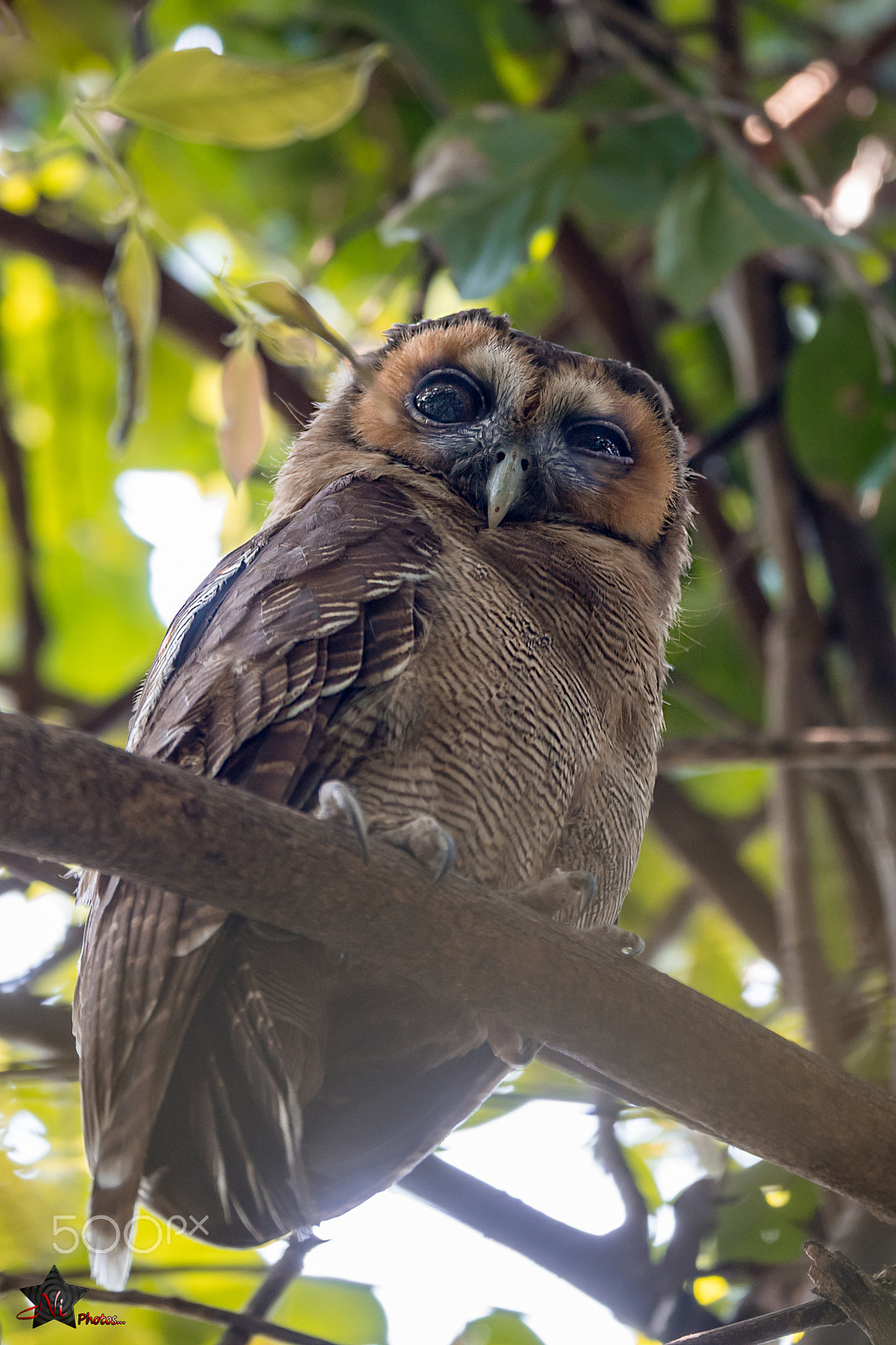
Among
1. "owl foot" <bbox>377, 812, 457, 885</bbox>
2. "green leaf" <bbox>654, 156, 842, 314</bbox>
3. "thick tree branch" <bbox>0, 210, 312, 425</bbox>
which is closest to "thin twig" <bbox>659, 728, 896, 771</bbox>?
"green leaf" <bbox>654, 156, 842, 314</bbox>

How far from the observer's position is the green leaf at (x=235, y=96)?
1532 mm

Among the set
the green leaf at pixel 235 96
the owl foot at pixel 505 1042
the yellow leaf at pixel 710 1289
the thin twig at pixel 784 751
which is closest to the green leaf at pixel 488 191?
the green leaf at pixel 235 96

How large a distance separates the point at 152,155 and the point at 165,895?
260cm

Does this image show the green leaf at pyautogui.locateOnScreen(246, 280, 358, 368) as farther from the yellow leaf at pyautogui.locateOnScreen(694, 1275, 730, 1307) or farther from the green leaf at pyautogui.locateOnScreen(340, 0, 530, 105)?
the green leaf at pyautogui.locateOnScreen(340, 0, 530, 105)

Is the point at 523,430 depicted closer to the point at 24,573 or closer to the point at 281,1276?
the point at 281,1276

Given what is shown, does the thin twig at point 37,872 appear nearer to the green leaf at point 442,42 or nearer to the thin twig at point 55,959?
the thin twig at point 55,959

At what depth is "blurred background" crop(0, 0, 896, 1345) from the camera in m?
1.96

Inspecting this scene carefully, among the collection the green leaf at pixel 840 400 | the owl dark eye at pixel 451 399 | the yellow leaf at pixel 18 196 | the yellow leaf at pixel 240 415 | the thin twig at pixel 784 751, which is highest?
the yellow leaf at pixel 18 196

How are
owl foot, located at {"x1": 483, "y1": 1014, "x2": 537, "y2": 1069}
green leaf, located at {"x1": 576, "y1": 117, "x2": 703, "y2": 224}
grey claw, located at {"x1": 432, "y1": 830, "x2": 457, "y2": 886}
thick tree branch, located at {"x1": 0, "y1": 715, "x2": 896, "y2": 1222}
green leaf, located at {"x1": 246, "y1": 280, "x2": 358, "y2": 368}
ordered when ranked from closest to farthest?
thick tree branch, located at {"x1": 0, "y1": 715, "x2": 896, "y2": 1222}, green leaf, located at {"x1": 246, "y1": 280, "x2": 358, "y2": 368}, grey claw, located at {"x1": 432, "y1": 830, "x2": 457, "y2": 886}, owl foot, located at {"x1": 483, "y1": 1014, "x2": 537, "y2": 1069}, green leaf, located at {"x1": 576, "y1": 117, "x2": 703, "y2": 224}

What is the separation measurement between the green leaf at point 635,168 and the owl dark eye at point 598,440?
3.02ft

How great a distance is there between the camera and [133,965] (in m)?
1.64

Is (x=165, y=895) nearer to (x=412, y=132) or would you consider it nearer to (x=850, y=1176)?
(x=850, y=1176)

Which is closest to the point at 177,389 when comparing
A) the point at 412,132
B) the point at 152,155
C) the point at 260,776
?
the point at 152,155

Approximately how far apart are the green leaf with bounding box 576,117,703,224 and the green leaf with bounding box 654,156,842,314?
10.3 inches
